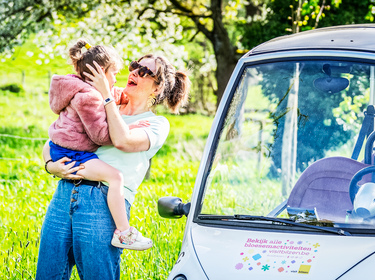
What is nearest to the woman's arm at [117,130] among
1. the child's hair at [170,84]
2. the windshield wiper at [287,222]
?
the child's hair at [170,84]

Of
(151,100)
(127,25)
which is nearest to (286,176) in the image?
(151,100)

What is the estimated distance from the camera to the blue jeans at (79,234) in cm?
305

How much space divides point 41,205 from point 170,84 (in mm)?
3797

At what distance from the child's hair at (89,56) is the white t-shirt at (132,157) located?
13.3 inches

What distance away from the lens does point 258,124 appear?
13.2ft

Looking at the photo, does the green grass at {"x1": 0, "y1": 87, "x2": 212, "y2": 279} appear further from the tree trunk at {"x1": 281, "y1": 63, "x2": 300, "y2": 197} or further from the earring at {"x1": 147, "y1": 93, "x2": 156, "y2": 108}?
the earring at {"x1": 147, "y1": 93, "x2": 156, "y2": 108}

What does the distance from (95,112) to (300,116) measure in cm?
131

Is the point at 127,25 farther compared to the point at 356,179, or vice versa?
the point at 127,25

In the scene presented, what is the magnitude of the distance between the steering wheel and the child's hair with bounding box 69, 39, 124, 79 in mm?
1432

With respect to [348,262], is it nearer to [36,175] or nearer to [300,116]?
[300,116]

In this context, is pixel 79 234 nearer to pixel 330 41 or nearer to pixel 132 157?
pixel 132 157

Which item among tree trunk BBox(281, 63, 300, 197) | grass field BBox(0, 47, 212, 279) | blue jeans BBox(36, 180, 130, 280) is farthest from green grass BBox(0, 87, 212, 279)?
blue jeans BBox(36, 180, 130, 280)

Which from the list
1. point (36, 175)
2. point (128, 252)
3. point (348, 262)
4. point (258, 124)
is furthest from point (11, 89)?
point (348, 262)

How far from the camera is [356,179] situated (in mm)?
3191
